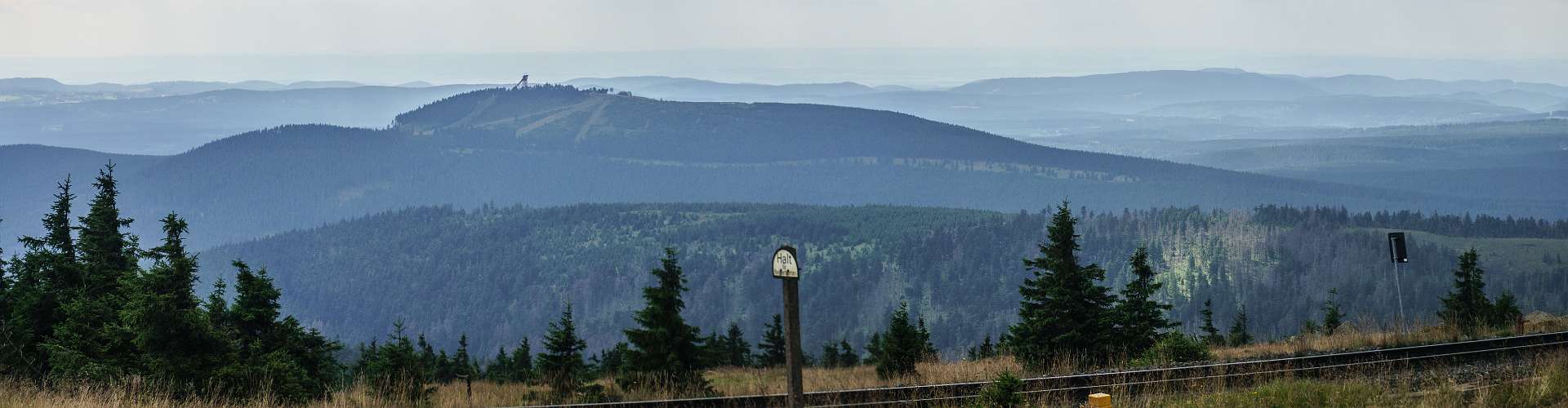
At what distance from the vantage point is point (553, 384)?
989 inches

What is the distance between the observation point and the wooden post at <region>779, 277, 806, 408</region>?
1327 centimetres

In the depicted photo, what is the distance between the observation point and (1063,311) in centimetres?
2894

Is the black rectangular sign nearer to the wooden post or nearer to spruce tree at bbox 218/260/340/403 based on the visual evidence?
the wooden post

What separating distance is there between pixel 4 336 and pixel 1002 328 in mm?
172523

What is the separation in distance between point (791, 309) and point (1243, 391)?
8631mm

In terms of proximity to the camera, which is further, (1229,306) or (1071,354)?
(1229,306)

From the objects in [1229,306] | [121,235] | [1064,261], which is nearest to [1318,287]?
[1229,306]

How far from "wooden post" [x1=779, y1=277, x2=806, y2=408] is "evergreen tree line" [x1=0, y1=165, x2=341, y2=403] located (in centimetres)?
1160

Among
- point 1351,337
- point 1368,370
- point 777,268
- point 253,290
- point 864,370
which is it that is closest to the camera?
point 777,268

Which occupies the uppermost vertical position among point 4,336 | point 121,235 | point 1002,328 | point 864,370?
point 121,235

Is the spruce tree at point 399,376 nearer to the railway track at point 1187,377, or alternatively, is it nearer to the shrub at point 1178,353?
the railway track at point 1187,377

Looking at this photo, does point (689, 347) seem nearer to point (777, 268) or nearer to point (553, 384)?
point (553, 384)

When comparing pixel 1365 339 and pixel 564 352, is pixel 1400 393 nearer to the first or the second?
pixel 1365 339

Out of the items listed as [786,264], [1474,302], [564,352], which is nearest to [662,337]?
[564,352]
